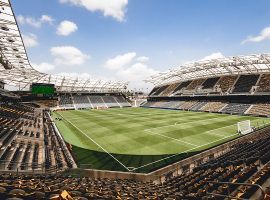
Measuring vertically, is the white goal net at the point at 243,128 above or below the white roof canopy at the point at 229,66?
below

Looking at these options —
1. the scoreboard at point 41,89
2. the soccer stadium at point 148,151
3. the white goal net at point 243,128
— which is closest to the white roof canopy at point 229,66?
the soccer stadium at point 148,151

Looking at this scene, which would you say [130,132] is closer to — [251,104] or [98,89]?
[251,104]

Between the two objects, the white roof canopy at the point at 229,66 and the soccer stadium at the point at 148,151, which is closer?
the soccer stadium at the point at 148,151

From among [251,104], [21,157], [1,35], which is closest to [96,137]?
[21,157]

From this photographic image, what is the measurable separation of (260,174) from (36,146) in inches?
754

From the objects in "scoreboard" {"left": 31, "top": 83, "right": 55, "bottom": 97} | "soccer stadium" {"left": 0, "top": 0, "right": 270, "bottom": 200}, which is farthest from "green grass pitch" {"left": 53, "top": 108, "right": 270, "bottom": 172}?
"scoreboard" {"left": 31, "top": 83, "right": 55, "bottom": 97}

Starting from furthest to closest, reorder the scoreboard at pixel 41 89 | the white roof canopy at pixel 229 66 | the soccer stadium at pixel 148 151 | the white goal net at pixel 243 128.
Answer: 1. the scoreboard at pixel 41 89
2. the white roof canopy at pixel 229 66
3. the white goal net at pixel 243 128
4. the soccer stadium at pixel 148 151

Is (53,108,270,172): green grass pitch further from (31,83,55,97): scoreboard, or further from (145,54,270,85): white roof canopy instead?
(31,83,55,97): scoreboard

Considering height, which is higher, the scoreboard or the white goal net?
the scoreboard

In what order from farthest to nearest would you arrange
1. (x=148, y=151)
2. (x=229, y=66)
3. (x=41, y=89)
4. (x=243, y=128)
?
1. (x=41, y=89)
2. (x=229, y=66)
3. (x=243, y=128)
4. (x=148, y=151)

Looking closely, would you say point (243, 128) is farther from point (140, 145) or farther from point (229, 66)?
point (229, 66)

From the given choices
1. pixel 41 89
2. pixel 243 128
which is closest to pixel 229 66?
pixel 243 128

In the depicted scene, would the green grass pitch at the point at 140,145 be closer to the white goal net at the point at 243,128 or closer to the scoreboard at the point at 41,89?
the white goal net at the point at 243,128

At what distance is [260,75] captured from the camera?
55531mm
